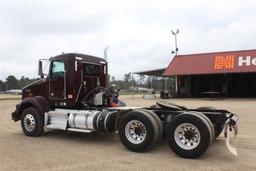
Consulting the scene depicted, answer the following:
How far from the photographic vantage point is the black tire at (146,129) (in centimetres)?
799

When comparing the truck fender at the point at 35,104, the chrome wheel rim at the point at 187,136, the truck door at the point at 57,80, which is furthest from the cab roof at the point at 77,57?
the chrome wheel rim at the point at 187,136

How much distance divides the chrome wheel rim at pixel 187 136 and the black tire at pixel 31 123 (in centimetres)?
457

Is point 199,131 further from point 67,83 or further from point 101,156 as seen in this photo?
point 67,83

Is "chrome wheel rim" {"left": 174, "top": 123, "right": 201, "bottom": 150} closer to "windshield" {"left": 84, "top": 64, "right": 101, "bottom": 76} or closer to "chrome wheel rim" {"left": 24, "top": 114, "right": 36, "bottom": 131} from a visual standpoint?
"windshield" {"left": 84, "top": 64, "right": 101, "bottom": 76}

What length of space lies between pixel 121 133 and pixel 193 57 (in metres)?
30.0

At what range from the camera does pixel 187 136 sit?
7684 mm

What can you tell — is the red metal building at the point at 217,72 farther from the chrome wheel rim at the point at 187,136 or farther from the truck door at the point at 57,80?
the chrome wheel rim at the point at 187,136

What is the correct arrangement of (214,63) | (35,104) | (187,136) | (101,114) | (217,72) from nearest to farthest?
(187,136)
(101,114)
(35,104)
(217,72)
(214,63)

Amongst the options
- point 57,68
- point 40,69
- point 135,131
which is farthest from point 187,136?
point 40,69

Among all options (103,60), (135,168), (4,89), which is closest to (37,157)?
(135,168)

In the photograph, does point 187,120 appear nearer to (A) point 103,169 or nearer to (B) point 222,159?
(B) point 222,159

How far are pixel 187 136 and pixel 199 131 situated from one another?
14.5 inches

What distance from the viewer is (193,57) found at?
37.4 m

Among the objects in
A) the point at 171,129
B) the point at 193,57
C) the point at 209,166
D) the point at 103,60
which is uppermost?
the point at 193,57
